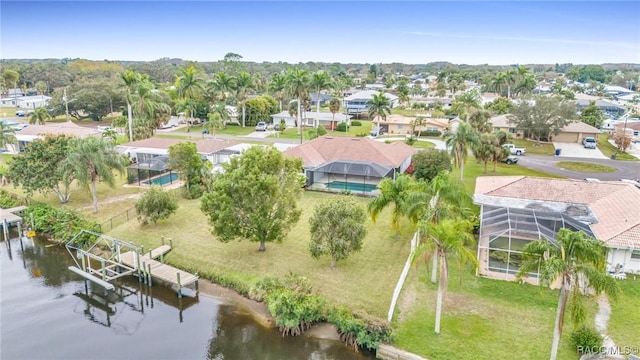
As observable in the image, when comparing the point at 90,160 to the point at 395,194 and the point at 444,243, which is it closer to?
the point at 395,194

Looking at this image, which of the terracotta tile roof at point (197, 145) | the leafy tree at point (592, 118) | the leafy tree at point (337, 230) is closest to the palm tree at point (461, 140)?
the leafy tree at point (337, 230)

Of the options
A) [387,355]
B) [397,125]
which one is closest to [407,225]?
[387,355]

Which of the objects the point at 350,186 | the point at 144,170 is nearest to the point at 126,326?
the point at 350,186

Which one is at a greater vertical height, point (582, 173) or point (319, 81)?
point (319, 81)

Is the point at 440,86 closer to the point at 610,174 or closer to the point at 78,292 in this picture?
the point at 610,174

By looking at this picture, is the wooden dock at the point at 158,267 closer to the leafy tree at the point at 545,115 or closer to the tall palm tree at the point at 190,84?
the tall palm tree at the point at 190,84
